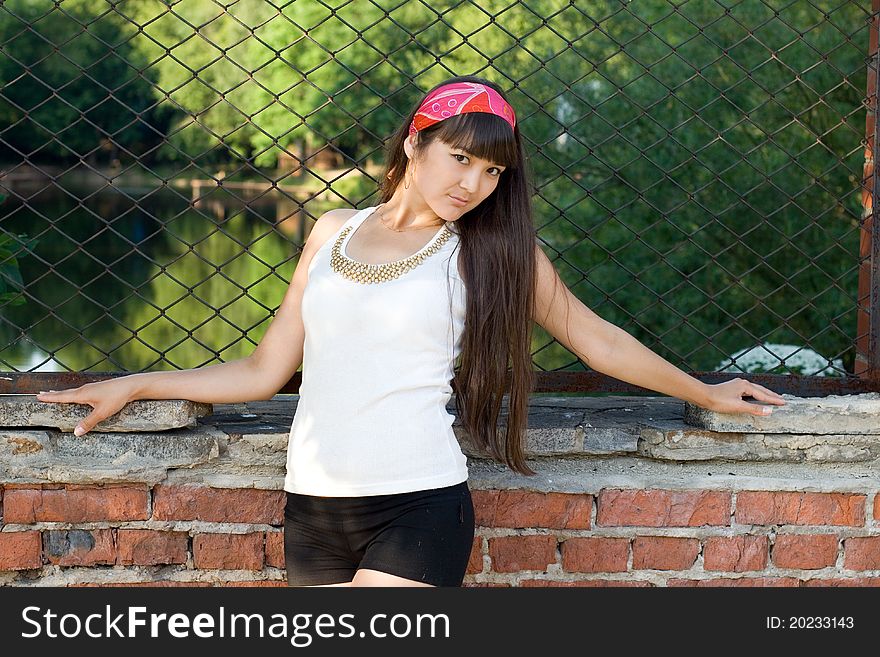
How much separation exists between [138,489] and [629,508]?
3.85ft

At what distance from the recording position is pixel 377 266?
85.1 inches

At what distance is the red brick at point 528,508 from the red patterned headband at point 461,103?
0.90m

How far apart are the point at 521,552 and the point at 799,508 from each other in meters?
0.69

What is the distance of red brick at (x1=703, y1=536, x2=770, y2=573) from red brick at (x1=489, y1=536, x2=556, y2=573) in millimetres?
385

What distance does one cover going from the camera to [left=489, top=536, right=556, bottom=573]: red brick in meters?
2.56

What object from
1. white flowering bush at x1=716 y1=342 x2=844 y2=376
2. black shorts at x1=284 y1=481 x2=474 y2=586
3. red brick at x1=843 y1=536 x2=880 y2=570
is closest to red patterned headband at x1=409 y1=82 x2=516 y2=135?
black shorts at x1=284 y1=481 x2=474 y2=586

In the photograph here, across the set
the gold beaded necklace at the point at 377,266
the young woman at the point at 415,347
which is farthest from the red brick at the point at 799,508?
the gold beaded necklace at the point at 377,266

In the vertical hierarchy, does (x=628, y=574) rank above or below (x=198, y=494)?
below

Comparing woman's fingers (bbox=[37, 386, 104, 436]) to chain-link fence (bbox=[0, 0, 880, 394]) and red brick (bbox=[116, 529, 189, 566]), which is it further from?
red brick (bbox=[116, 529, 189, 566])

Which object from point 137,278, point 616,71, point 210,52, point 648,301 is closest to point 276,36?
point 210,52

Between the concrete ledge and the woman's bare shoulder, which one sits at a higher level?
the woman's bare shoulder

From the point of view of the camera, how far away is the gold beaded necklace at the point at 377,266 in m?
2.15

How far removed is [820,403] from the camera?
261 centimetres

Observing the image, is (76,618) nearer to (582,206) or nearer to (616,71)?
(582,206)
